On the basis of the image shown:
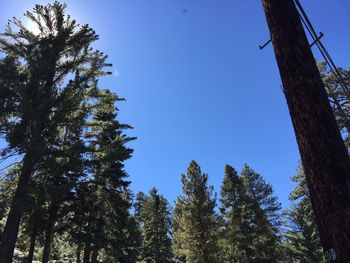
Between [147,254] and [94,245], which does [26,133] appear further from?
[147,254]

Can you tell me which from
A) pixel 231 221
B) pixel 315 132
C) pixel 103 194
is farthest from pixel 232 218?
pixel 315 132

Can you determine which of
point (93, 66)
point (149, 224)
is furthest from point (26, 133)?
point (149, 224)

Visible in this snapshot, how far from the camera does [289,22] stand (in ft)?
13.3

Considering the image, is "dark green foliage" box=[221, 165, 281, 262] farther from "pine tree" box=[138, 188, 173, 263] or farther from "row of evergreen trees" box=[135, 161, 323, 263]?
"pine tree" box=[138, 188, 173, 263]

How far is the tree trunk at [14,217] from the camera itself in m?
14.8

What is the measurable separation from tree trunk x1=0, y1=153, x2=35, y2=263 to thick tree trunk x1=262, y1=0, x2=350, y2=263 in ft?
45.0

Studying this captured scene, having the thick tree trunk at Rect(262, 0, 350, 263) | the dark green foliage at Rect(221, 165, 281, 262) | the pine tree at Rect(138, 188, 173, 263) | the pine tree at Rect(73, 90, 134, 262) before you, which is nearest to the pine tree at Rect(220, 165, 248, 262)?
the dark green foliage at Rect(221, 165, 281, 262)

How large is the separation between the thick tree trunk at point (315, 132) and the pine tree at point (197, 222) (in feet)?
85.5

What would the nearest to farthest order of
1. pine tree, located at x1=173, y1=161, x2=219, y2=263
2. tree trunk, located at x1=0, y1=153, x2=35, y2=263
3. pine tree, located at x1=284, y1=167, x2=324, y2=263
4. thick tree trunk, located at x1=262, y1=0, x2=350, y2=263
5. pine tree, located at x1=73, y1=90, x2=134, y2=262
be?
thick tree trunk, located at x1=262, y1=0, x2=350, y2=263, tree trunk, located at x1=0, y1=153, x2=35, y2=263, pine tree, located at x1=73, y1=90, x2=134, y2=262, pine tree, located at x1=173, y1=161, x2=219, y2=263, pine tree, located at x1=284, y1=167, x2=324, y2=263

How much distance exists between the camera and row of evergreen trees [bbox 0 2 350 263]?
619 inches

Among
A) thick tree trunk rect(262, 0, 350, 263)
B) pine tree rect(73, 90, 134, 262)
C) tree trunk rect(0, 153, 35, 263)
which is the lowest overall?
thick tree trunk rect(262, 0, 350, 263)

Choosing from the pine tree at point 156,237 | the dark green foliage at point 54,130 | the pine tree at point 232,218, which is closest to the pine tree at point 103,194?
the dark green foliage at point 54,130

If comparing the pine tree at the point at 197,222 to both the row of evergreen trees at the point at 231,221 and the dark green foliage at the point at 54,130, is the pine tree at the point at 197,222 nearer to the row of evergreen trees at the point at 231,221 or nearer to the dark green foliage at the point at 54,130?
the row of evergreen trees at the point at 231,221

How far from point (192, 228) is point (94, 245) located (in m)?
9.26
